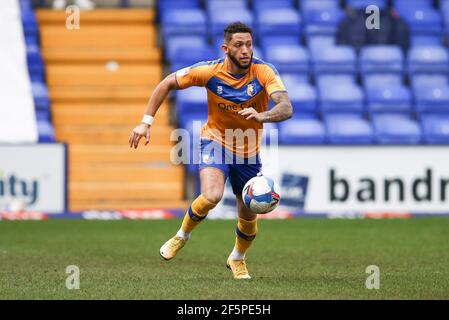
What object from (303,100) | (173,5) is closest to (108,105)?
(173,5)

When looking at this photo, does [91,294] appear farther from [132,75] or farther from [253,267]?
[132,75]

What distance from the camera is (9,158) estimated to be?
16.8m

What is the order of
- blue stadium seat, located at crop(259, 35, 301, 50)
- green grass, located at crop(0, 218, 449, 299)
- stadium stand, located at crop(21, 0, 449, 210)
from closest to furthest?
green grass, located at crop(0, 218, 449, 299) < stadium stand, located at crop(21, 0, 449, 210) < blue stadium seat, located at crop(259, 35, 301, 50)

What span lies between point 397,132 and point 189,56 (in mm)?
3819

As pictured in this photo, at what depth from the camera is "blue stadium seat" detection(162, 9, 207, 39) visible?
20.3m

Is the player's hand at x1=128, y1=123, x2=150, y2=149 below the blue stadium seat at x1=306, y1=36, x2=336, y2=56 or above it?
below

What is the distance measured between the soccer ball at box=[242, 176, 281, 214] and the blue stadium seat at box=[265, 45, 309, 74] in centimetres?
1031

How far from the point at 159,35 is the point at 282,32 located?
234 cm

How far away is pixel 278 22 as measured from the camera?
20.6 meters

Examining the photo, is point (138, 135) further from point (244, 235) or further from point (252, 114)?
point (244, 235)

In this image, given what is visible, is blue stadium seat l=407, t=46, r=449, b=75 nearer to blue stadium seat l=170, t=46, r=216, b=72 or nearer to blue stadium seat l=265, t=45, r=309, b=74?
blue stadium seat l=265, t=45, r=309, b=74

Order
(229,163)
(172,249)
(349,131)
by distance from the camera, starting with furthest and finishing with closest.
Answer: (349,131)
(172,249)
(229,163)

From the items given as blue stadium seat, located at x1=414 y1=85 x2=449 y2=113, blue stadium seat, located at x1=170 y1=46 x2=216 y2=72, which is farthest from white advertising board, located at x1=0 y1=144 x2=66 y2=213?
blue stadium seat, located at x1=414 y1=85 x2=449 y2=113

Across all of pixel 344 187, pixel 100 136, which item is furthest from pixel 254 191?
pixel 100 136
